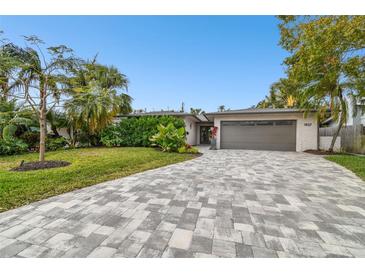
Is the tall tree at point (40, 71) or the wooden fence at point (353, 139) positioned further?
the wooden fence at point (353, 139)

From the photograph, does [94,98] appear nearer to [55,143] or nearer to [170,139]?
[170,139]

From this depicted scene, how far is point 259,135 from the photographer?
13.1 metres

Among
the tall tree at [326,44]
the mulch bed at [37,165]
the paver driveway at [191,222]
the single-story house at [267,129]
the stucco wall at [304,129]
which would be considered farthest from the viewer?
the single-story house at [267,129]

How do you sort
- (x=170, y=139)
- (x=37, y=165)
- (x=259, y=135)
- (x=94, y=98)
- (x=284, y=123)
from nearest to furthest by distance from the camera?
1. (x=37, y=165)
2. (x=94, y=98)
3. (x=170, y=139)
4. (x=284, y=123)
5. (x=259, y=135)

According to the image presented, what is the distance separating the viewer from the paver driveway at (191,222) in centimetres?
183

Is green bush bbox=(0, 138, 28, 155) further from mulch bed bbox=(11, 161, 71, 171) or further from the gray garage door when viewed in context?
the gray garage door

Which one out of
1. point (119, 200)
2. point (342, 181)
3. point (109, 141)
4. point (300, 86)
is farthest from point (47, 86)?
point (300, 86)

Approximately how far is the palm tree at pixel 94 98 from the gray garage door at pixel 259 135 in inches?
329

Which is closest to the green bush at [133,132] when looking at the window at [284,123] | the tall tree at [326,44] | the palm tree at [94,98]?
the palm tree at [94,98]

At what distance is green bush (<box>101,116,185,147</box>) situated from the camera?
12766 mm

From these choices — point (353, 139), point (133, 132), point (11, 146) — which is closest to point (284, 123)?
point (353, 139)

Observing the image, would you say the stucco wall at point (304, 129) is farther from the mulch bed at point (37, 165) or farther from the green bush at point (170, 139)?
the mulch bed at point (37, 165)

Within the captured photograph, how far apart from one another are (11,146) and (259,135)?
14.8 m
